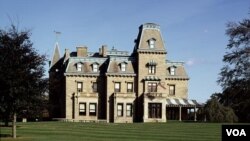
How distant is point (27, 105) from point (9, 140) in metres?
2.49

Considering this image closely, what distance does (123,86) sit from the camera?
6894 centimetres

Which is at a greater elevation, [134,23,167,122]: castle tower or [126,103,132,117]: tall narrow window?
[134,23,167,122]: castle tower

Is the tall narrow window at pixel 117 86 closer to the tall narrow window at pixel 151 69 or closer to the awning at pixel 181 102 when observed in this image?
the tall narrow window at pixel 151 69

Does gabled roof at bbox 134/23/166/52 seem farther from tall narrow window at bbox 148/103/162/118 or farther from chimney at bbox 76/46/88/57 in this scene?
chimney at bbox 76/46/88/57

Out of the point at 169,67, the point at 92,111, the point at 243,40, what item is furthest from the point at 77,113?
the point at 243,40

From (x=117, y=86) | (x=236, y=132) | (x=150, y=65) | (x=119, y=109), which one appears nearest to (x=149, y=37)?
(x=150, y=65)

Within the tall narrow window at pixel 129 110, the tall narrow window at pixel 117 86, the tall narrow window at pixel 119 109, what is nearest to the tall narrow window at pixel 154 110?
the tall narrow window at pixel 129 110

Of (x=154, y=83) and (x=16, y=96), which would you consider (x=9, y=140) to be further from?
(x=154, y=83)

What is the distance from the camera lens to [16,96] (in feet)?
96.0

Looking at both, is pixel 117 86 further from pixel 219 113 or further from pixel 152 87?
pixel 219 113

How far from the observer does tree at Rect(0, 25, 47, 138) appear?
1143 inches

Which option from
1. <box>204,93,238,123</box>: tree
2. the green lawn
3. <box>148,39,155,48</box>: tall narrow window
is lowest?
the green lawn

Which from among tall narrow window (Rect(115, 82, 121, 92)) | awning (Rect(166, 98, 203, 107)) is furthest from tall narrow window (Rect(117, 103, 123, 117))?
awning (Rect(166, 98, 203, 107))

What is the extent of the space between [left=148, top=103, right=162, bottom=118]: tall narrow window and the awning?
2527 mm
